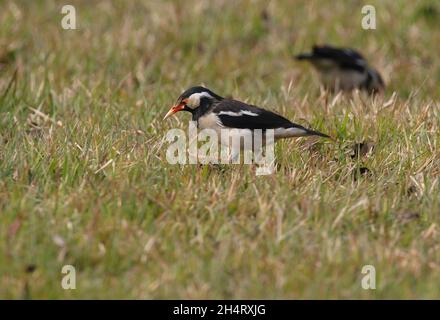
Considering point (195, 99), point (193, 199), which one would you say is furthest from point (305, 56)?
point (193, 199)

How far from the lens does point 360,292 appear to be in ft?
14.7

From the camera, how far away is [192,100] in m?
6.41

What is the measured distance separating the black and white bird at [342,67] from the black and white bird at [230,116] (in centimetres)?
324

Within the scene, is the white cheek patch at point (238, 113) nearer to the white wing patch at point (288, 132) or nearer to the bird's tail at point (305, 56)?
the white wing patch at point (288, 132)

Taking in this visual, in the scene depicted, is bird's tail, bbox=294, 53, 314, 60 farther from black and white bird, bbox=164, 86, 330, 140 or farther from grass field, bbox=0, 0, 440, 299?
black and white bird, bbox=164, 86, 330, 140

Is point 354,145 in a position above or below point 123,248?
above

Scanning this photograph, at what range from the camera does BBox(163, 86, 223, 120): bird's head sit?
6395 mm

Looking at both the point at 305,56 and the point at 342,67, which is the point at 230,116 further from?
the point at 342,67

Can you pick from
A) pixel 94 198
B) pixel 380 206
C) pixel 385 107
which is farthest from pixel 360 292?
pixel 385 107

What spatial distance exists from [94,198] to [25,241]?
61cm

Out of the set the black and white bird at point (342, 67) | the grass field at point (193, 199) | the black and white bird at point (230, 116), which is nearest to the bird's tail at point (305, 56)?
the black and white bird at point (342, 67)

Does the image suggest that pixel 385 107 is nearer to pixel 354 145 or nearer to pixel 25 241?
→ pixel 354 145

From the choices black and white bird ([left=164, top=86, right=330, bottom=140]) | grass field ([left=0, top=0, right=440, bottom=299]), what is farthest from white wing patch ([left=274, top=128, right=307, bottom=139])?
grass field ([left=0, top=0, right=440, bottom=299])

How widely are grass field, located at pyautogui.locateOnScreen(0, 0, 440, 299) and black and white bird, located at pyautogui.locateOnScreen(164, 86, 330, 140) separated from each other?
200 mm
